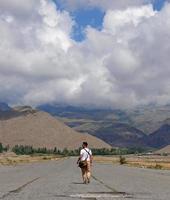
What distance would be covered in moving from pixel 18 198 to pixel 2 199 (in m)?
0.69

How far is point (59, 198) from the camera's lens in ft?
67.2

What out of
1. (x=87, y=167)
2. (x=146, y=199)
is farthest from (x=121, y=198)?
(x=87, y=167)

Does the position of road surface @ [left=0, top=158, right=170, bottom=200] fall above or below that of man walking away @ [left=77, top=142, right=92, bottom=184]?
below

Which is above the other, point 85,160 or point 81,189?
point 85,160

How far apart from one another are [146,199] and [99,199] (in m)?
2.51

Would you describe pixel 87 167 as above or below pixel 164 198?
above

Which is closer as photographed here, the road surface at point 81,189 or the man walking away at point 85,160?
the road surface at point 81,189

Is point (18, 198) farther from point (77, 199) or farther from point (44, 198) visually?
point (77, 199)

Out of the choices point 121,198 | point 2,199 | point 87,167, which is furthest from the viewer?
point 87,167

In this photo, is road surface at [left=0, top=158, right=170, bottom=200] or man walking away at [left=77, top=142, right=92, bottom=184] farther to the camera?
man walking away at [left=77, top=142, right=92, bottom=184]

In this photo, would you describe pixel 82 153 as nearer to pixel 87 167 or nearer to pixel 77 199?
pixel 87 167

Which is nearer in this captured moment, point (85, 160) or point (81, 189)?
point (81, 189)

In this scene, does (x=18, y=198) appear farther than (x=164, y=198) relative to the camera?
No

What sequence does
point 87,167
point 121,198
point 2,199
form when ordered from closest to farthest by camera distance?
point 2,199 < point 121,198 < point 87,167
